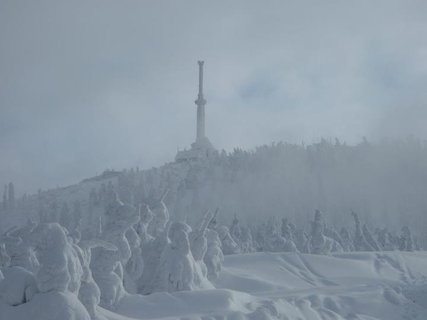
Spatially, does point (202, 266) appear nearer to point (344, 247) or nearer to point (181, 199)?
point (344, 247)

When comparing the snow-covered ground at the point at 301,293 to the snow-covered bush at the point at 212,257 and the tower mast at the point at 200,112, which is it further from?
the tower mast at the point at 200,112

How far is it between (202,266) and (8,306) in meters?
14.6

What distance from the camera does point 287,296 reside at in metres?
23.1

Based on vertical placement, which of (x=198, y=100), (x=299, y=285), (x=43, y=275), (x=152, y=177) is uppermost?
(x=198, y=100)

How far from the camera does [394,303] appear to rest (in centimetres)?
2505

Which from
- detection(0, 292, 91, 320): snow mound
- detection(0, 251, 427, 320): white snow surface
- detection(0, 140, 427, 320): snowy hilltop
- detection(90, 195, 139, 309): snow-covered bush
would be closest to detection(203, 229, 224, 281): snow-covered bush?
detection(0, 140, 427, 320): snowy hilltop

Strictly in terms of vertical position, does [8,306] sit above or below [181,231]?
below

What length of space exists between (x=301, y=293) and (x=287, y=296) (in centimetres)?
172

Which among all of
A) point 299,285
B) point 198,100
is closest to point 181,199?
point 198,100

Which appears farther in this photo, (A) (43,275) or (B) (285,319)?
(B) (285,319)

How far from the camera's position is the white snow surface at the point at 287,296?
1543cm

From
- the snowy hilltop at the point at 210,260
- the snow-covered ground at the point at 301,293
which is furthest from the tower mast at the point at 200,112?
the snow-covered ground at the point at 301,293

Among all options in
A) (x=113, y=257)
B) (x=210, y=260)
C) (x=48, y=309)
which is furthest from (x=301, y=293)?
(x=48, y=309)

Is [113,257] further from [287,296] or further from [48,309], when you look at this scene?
[287,296]
